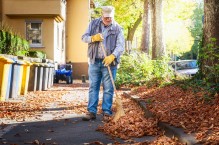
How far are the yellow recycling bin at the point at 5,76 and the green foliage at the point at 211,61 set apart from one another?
16.6 ft

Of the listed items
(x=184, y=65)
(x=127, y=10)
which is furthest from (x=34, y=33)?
(x=127, y=10)

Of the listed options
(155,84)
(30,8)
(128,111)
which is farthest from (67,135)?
(30,8)

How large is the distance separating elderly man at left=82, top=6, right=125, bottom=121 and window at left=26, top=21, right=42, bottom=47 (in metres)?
21.8

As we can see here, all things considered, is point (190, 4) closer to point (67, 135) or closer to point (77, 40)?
point (77, 40)

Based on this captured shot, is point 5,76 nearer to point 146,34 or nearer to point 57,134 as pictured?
point 57,134

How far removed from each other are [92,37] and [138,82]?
10.5 m

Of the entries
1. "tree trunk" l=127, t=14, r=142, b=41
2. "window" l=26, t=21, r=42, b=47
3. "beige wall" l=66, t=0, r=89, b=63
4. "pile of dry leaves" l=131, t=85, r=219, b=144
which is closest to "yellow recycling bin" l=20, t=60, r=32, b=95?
"pile of dry leaves" l=131, t=85, r=219, b=144

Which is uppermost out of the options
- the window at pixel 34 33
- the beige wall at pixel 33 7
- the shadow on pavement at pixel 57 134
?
the beige wall at pixel 33 7

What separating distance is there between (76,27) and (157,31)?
14.7 metres

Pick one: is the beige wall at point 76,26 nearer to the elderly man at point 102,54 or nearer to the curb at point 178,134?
the elderly man at point 102,54

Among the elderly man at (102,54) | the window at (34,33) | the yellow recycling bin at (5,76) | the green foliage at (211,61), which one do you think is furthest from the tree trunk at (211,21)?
the window at (34,33)

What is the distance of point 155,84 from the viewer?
15305 millimetres

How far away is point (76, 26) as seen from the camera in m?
A: 36.6

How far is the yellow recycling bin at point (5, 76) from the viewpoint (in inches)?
478
